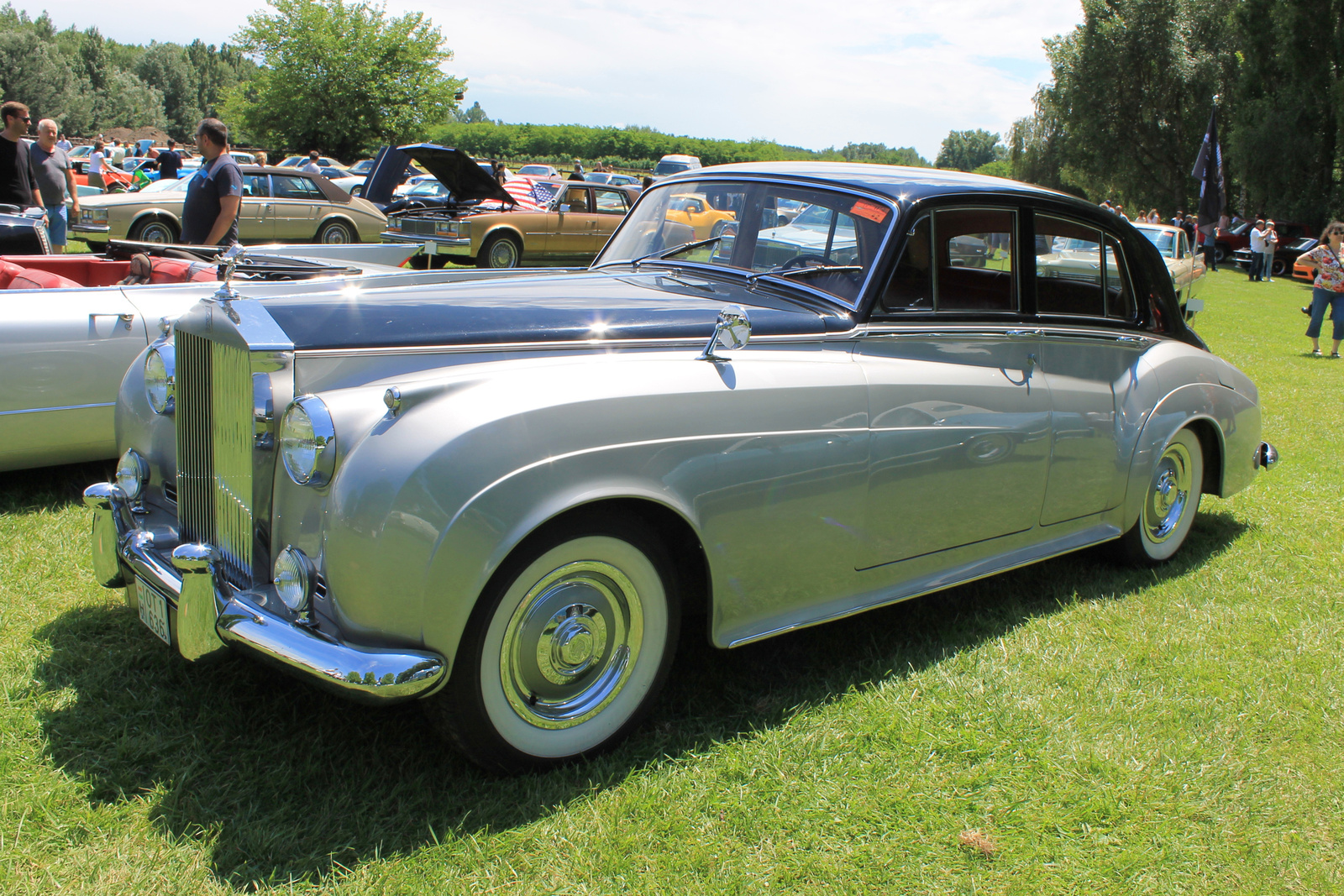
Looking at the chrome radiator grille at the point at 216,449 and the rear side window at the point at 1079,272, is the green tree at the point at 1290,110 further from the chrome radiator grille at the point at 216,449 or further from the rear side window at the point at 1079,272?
the chrome radiator grille at the point at 216,449

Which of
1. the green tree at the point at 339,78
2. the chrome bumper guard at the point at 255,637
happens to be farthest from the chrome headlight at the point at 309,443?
the green tree at the point at 339,78

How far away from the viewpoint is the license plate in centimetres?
250

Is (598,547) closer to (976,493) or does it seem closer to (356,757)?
(356,757)

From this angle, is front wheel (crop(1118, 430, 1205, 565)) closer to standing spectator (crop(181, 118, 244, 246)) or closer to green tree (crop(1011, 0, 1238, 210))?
standing spectator (crop(181, 118, 244, 246))

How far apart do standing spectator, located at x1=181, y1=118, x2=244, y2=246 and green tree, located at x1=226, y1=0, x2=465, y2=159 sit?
123 ft

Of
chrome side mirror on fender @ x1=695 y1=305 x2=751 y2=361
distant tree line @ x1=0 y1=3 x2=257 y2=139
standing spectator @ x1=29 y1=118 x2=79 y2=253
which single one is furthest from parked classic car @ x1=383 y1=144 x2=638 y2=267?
distant tree line @ x1=0 y1=3 x2=257 y2=139

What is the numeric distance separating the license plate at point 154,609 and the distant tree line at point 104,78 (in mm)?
53645

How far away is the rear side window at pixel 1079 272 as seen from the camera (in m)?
3.63

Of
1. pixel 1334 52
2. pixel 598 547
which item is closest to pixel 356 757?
pixel 598 547

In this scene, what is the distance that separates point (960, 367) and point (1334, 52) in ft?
115

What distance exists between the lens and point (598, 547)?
7.95 feet

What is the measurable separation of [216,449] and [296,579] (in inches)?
22.7

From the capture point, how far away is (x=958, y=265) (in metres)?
3.33

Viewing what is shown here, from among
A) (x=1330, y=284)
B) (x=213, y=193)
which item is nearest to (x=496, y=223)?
(x=213, y=193)
